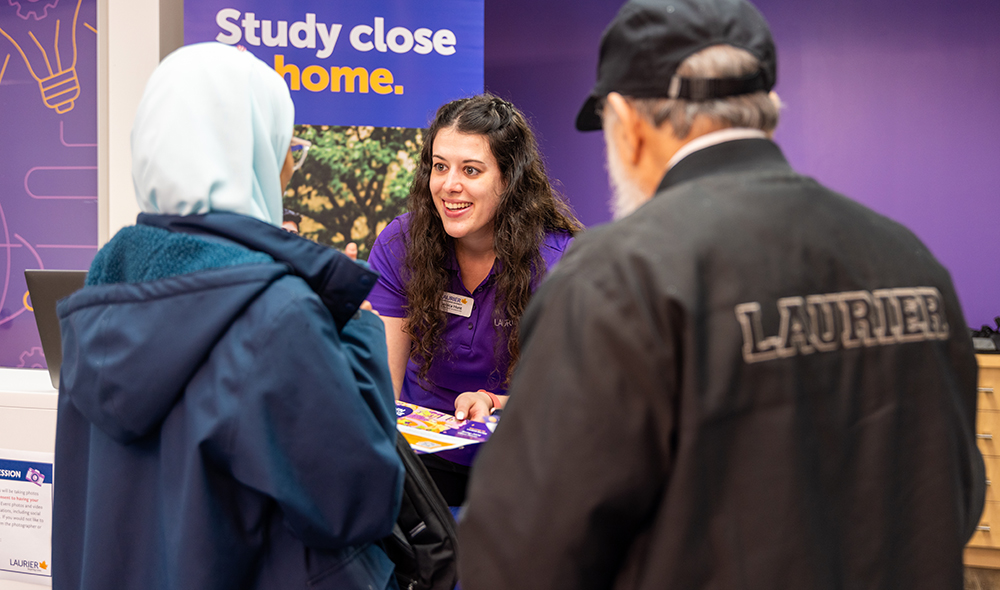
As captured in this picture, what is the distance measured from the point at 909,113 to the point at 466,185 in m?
3.05

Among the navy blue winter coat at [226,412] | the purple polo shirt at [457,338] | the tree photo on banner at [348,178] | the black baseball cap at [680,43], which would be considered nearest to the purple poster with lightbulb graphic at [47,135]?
the tree photo on banner at [348,178]

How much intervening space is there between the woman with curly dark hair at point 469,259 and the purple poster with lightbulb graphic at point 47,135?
5.14 feet

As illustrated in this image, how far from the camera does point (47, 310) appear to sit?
6.50 feet

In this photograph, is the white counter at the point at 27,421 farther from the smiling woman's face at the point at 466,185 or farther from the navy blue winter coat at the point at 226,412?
the smiling woman's face at the point at 466,185

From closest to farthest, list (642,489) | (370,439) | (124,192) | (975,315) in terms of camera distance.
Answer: (642,489) < (370,439) < (124,192) < (975,315)

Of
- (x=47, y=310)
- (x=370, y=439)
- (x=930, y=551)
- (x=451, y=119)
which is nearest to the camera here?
(x=930, y=551)

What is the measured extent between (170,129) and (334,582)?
72 centimetres

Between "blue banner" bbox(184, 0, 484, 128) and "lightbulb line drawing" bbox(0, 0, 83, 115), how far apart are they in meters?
0.55

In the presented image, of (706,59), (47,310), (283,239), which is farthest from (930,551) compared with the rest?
(47,310)

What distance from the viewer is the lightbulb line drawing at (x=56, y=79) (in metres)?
2.93

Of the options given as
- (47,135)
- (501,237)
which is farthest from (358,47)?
(47,135)

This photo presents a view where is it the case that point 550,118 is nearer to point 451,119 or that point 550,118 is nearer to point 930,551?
point 451,119

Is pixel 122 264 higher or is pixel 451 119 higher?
pixel 451 119

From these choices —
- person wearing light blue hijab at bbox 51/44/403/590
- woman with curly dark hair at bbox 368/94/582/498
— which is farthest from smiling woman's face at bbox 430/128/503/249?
person wearing light blue hijab at bbox 51/44/403/590
